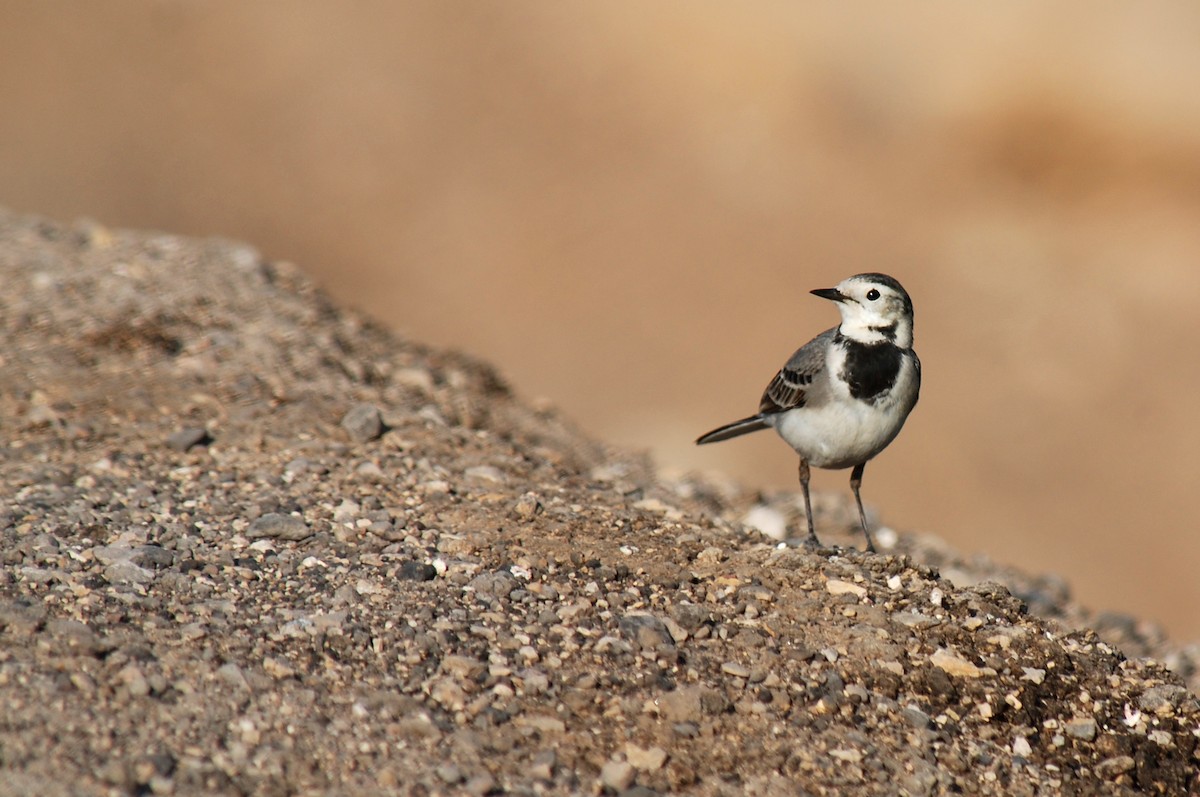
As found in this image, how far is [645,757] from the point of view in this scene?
16.7 feet

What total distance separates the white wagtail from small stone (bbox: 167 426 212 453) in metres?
3.54

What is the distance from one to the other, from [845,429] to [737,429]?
1.17m

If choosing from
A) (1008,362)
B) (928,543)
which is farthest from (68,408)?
(1008,362)

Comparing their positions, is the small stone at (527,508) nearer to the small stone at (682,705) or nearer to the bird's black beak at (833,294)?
the small stone at (682,705)

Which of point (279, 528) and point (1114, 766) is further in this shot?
point (279, 528)

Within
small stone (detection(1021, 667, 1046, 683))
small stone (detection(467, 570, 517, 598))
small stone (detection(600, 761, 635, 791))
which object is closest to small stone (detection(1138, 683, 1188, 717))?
small stone (detection(1021, 667, 1046, 683))

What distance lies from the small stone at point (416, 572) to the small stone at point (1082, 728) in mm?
3021

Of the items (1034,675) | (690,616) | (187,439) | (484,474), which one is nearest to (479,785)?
(690,616)

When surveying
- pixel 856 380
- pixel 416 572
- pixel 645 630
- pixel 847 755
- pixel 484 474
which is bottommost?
pixel 847 755

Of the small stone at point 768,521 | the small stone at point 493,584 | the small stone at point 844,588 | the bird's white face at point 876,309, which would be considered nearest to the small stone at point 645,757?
the small stone at point 493,584

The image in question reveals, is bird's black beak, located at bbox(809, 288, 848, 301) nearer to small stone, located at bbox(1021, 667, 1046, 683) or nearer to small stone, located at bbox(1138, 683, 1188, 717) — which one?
small stone, located at bbox(1021, 667, 1046, 683)

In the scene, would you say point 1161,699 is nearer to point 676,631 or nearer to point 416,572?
point 676,631

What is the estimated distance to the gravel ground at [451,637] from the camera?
491 cm

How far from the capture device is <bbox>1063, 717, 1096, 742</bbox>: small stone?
575 centimetres
